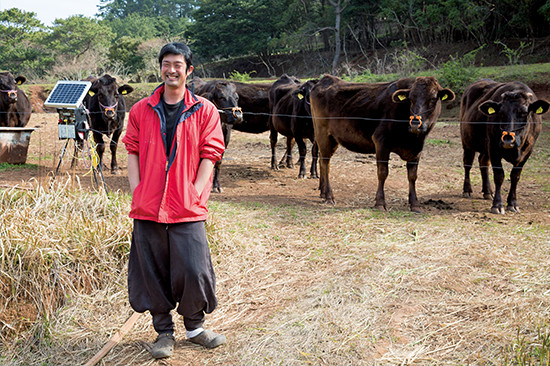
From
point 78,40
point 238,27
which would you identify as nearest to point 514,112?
point 238,27

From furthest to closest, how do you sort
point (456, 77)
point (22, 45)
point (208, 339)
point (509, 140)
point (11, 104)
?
point (22, 45) < point (456, 77) < point (11, 104) < point (509, 140) < point (208, 339)

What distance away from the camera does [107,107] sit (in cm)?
996

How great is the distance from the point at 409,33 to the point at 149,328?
3267 centimetres

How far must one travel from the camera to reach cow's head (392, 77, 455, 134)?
7.20 metres

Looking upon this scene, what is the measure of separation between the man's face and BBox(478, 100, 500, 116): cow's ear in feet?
17.8

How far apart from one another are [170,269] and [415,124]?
4803 millimetres

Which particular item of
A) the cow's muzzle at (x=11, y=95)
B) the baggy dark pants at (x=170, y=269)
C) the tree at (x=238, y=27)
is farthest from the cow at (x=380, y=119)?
the tree at (x=238, y=27)

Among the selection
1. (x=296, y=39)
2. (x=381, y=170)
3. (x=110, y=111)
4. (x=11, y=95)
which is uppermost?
(x=296, y=39)

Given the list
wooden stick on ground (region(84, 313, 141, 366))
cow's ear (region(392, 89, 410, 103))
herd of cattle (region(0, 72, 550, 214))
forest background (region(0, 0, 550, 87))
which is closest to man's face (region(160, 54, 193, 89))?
wooden stick on ground (region(84, 313, 141, 366))

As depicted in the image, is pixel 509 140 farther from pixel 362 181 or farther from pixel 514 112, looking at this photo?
pixel 362 181

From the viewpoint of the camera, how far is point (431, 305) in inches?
171

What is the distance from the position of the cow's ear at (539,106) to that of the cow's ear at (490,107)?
460 millimetres

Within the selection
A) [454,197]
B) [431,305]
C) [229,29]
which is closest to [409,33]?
[229,29]

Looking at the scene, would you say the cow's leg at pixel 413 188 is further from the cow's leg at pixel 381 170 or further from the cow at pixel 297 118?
the cow at pixel 297 118
